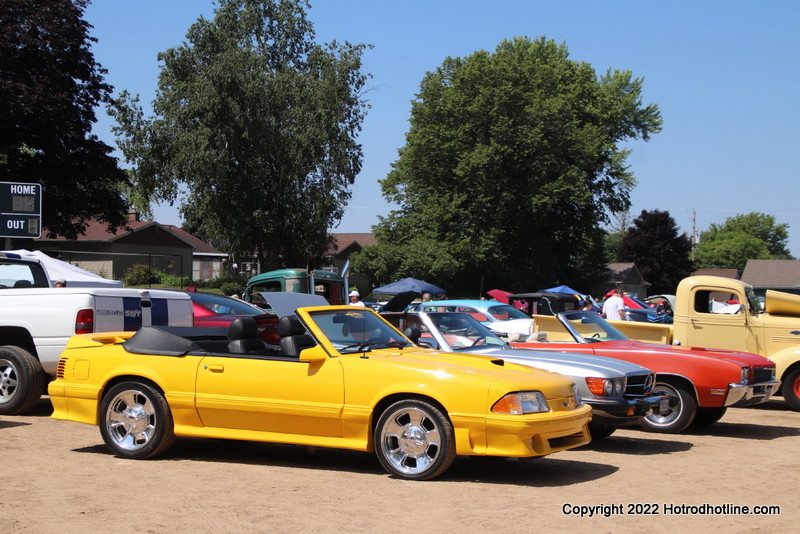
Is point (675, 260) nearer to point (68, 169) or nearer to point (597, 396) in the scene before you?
point (68, 169)

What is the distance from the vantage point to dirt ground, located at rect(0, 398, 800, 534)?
5.86 meters

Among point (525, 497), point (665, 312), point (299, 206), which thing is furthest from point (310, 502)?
point (299, 206)

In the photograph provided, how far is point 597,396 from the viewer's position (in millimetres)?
8906

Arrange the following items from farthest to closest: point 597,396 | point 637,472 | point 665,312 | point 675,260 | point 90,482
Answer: point 675,260 < point 665,312 < point 597,396 < point 637,472 < point 90,482

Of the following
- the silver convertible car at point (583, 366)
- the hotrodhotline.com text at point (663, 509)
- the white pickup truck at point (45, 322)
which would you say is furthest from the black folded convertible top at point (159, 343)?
the hotrodhotline.com text at point (663, 509)

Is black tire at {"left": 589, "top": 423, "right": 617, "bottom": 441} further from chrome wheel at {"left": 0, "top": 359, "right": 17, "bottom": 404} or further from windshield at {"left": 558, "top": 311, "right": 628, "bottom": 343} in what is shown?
chrome wheel at {"left": 0, "top": 359, "right": 17, "bottom": 404}

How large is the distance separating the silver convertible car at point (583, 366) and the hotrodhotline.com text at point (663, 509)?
7.56 feet

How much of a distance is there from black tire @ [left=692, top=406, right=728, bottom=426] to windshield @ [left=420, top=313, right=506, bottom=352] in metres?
2.77

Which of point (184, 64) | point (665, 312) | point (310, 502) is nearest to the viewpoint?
point (310, 502)

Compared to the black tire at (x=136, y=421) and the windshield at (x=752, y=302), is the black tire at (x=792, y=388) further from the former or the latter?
the black tire at (x=136, y=421)

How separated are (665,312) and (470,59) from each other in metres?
31.9

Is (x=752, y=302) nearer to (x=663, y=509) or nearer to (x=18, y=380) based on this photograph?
(x=663, y=509)

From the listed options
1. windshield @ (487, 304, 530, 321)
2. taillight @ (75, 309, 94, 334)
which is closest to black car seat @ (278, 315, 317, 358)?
taillight @ (75, 309, 94, 334)

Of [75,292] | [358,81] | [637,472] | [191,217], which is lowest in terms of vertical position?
[637,472]
